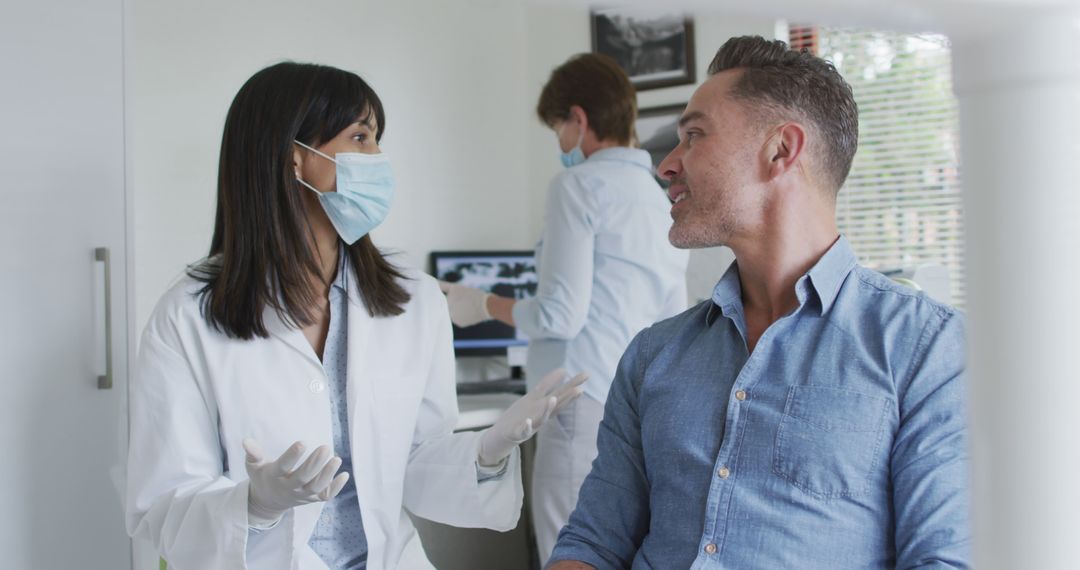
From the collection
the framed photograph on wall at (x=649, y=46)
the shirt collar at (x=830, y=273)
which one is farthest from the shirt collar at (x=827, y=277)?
the framed photograph on wall at (x=649, y=46)

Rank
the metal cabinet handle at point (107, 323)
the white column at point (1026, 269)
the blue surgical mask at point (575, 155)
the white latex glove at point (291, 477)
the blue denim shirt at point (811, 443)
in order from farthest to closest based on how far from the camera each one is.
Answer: the blue surgical mask at point (575, 155) < the metal cabinet handle at point (107, 323) < the white latex glove at point (291, 477) < the blue denim shirt at point (811, 443) < the white column at point (1026, 269)

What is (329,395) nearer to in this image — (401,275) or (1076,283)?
(401,275)

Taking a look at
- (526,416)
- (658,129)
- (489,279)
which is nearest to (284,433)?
(526,416)

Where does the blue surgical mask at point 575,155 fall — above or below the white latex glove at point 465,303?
above

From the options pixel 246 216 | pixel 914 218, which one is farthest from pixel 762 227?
pixel 914 218

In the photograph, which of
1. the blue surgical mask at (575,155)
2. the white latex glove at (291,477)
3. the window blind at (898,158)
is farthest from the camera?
the window blind at (898,158)

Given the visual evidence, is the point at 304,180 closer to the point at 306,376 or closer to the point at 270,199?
the point at 270,199

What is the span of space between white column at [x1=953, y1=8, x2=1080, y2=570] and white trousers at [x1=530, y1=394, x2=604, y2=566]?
2.00 metres

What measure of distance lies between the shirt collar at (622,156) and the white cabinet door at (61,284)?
1.05 m

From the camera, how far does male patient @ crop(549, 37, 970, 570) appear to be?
111 cm

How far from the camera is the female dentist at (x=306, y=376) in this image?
4.59 feet

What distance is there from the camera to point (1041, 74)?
9.4 inches

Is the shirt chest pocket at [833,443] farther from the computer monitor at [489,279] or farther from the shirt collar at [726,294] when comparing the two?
the computer monitor at [489,279]

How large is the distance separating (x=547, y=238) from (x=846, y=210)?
4.40 ft
